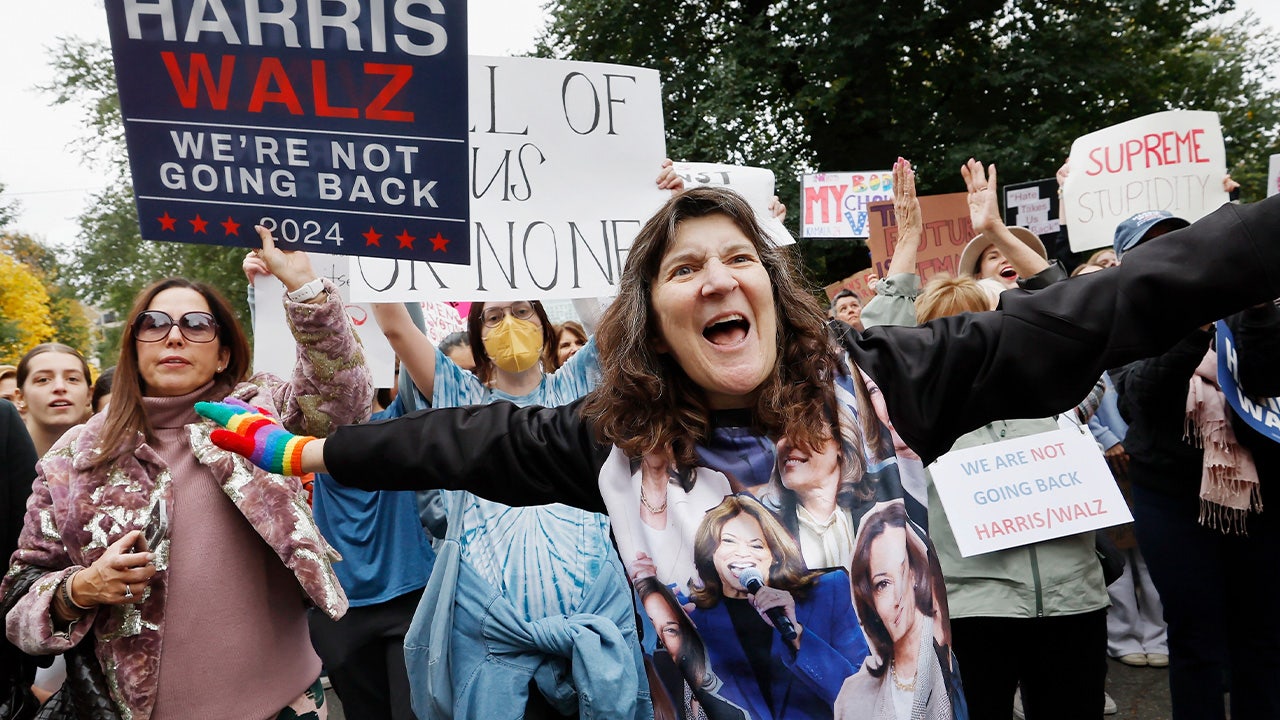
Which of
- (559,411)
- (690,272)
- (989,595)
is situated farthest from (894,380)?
(989,595)

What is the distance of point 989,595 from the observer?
10.00 feet

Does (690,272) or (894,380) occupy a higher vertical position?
(690,272)

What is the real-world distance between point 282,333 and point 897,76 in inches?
563

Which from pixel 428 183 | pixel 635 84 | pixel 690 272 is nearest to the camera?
pixel 690 272

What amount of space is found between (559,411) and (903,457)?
697 mm

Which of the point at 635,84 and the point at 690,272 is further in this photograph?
the point at 635,84

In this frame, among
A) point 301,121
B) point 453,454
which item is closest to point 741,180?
point 301,121

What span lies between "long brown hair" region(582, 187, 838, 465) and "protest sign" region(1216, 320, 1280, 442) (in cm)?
201

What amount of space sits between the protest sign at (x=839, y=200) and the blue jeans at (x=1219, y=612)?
16.0ft

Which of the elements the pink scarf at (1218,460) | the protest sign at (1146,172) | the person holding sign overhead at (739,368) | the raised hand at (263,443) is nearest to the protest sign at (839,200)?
the protest sign at (1146,172)

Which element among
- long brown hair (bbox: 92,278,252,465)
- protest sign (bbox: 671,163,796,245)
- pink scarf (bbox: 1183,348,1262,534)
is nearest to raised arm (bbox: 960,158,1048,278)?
protest sign (bbox: 671,163,796,245)

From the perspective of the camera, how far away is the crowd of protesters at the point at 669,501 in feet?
5.12

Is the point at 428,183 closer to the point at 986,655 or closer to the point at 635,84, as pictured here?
the point at 635,84

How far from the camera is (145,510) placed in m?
2.29
